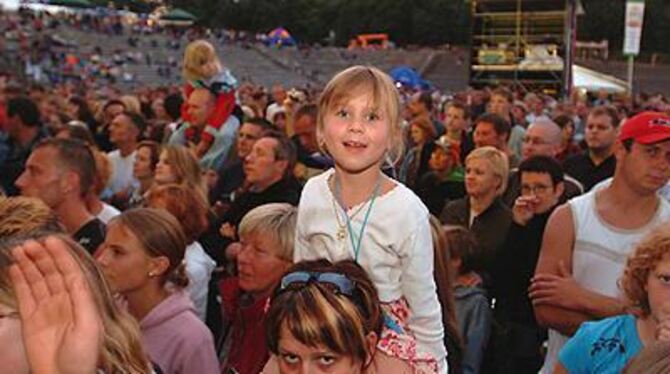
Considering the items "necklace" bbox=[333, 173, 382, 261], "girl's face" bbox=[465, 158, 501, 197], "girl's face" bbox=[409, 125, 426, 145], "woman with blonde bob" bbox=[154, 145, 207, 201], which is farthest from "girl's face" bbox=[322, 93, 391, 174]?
"girl's face" bbox=[409, 125, 426, 145]

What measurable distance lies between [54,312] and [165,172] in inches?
143

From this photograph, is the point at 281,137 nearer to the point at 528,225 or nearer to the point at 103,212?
the point at 103,212

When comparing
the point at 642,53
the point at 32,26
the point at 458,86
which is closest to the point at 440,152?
the point at 32,26

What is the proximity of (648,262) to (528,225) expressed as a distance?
4.83 feet

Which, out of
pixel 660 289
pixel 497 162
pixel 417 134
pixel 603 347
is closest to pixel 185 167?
pixel 497 162

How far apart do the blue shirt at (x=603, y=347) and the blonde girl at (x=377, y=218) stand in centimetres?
47

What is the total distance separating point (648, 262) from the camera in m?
2.63

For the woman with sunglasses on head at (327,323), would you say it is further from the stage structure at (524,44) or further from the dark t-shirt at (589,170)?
the stage structure at (524,44)

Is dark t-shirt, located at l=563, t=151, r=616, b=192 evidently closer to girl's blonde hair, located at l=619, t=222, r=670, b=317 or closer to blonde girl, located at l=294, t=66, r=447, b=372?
girl's blonde hair, located at l=619, t=222, r=670, b=317

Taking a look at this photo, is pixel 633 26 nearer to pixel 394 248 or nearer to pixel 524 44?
pixel 524 44

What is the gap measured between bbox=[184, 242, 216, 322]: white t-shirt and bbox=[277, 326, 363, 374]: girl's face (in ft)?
5.85

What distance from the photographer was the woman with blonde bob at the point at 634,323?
8.46ft

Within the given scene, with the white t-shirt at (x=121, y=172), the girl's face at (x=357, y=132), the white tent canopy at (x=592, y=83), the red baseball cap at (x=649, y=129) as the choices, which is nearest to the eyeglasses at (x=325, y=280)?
the girl's face at (x=357, y=132)

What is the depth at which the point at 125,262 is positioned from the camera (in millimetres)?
3365
